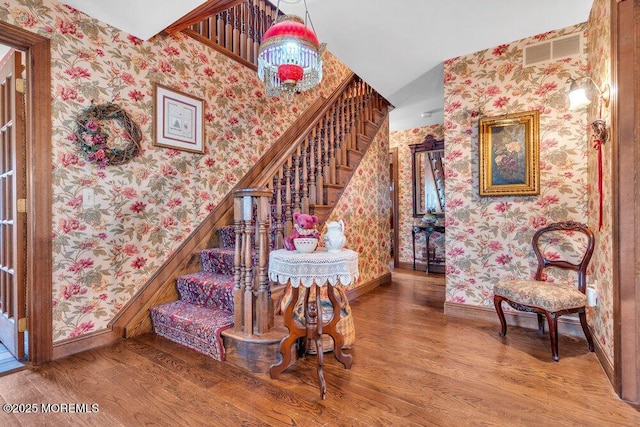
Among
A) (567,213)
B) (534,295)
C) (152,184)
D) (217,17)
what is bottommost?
(534,295)

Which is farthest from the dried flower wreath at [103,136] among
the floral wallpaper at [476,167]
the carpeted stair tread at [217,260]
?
the floral wallpaper at [476,167]

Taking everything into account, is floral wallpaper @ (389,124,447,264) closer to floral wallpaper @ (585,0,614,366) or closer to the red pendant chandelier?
floral wallpaper @ (585,0,614,366)

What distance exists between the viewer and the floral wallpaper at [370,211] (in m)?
3.54

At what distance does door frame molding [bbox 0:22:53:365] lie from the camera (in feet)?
6.58

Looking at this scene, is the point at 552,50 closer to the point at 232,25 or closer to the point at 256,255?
the point at 256,255

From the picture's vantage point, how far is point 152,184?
262cm

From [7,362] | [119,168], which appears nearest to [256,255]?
[119,168]

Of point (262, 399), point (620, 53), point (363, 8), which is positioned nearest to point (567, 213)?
point (620, 53)

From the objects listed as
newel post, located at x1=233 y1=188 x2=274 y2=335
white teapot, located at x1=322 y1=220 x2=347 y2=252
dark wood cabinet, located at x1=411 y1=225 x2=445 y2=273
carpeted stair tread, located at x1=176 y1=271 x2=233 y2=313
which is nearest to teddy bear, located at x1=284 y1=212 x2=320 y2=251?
white teapot, located at x1=322 y1=220 x2=347 y2=252

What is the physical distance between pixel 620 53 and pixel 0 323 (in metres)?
4.53

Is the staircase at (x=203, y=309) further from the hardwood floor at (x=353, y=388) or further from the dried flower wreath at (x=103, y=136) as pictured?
the dried flower wreath at (x=103, y=136)

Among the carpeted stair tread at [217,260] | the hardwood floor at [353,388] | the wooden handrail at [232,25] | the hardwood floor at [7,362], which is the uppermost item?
the wooden handrail at [232,25]

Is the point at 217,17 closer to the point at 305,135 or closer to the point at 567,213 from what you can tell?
the point at 305,135

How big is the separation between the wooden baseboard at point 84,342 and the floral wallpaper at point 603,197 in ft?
11.0
